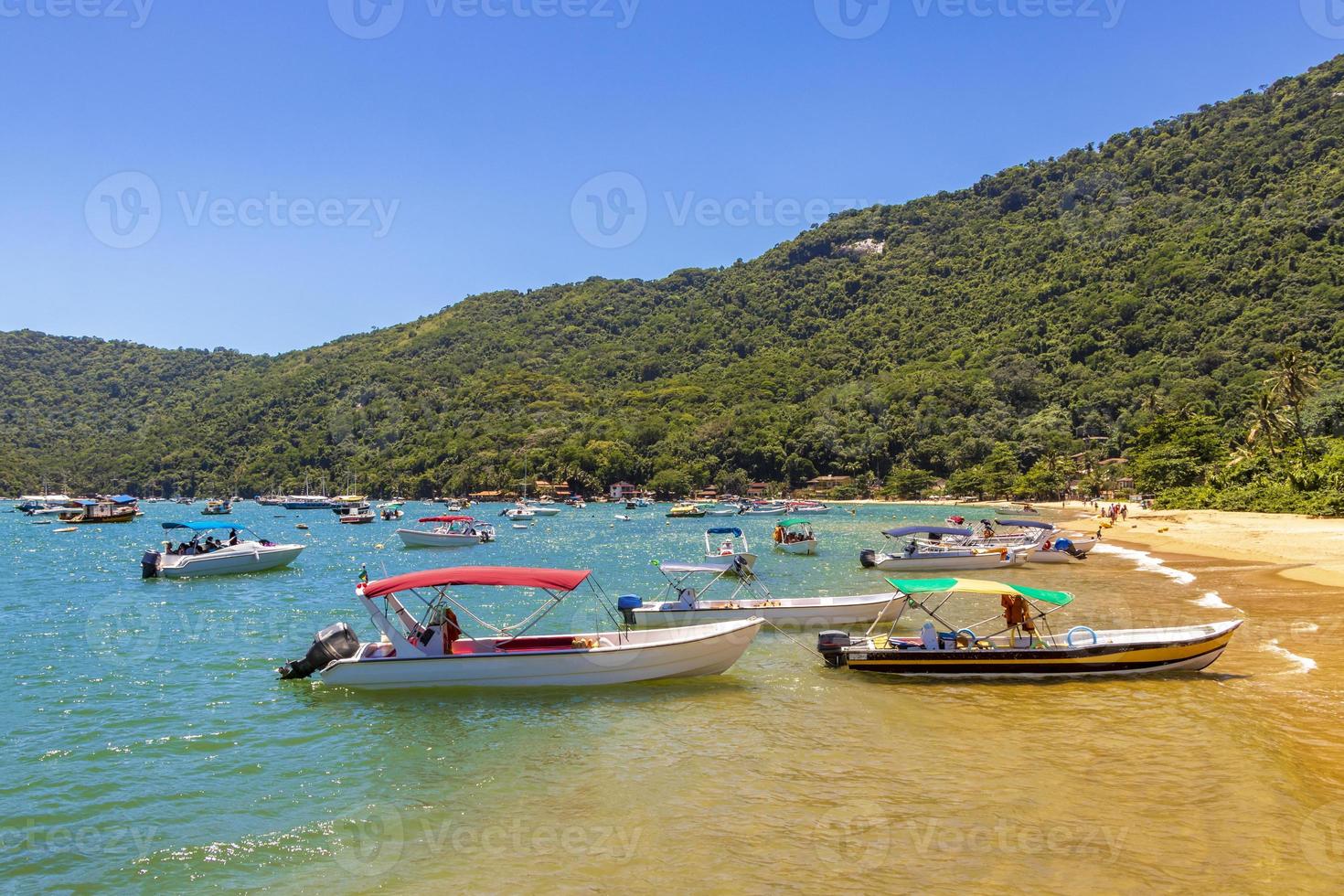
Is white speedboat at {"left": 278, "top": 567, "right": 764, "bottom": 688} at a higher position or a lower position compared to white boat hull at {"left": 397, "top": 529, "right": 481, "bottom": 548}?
higher

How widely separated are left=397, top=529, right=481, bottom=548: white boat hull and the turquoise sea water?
126 feet

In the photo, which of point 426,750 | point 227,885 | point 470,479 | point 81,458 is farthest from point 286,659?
point 81,458

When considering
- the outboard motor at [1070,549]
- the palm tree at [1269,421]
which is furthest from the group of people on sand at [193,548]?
the palm tree at [1269,421]

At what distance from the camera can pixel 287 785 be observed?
1206 centimetres

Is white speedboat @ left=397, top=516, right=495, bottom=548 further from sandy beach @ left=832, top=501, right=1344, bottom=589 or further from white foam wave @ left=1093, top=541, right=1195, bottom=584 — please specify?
sandy beach @ left=832, top=501, right=1344, bottom=589

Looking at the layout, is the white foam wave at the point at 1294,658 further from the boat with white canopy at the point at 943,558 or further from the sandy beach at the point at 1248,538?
the boat with white canopy at the point at 943,558

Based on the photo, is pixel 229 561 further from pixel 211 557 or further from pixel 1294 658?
pixel 1294 658

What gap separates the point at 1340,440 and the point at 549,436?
141531 millimetres

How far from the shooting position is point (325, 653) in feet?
57.9

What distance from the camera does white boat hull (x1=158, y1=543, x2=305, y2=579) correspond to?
37.9 m

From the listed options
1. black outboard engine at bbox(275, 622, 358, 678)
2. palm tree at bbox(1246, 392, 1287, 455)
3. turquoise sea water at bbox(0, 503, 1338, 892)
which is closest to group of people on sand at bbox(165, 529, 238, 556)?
turquoise sea water at bbox(0, 503, 1338, 892)

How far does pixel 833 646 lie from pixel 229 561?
109 feet

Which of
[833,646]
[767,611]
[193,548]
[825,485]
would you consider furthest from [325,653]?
[825,485]

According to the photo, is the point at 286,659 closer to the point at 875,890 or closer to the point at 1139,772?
the point at 875,890
